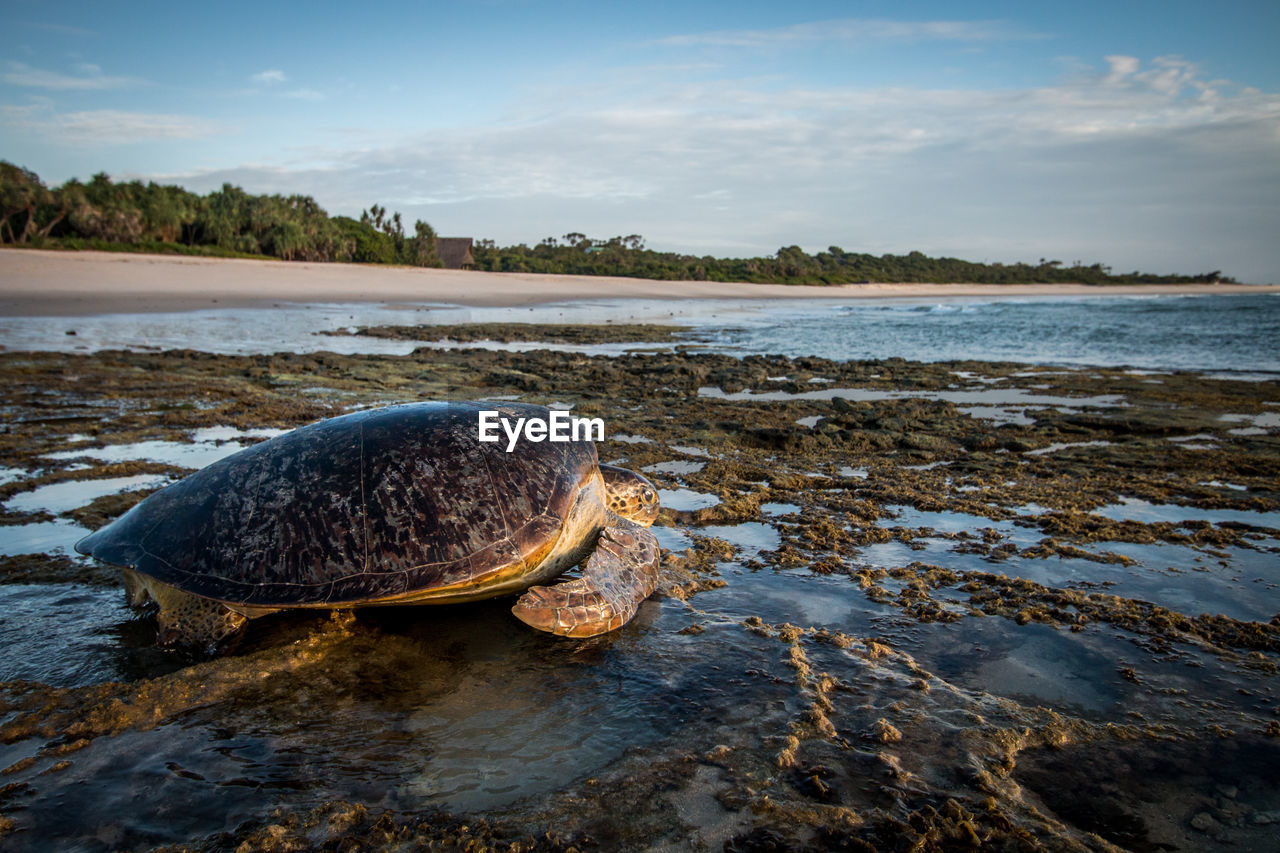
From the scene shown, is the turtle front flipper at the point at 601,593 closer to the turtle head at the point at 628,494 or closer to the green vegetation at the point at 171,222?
the turtle head at the point at 628,494

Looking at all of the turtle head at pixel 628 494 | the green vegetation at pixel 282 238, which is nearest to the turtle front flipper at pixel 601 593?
the turtle head at pixel 628 494

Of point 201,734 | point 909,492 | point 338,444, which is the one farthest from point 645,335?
point 201,734

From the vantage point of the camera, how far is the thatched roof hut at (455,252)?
6038cm

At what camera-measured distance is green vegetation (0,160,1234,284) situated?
34.5 m

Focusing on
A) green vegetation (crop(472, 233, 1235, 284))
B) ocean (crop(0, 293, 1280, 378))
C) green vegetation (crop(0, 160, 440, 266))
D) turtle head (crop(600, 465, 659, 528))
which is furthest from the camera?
green vegetation (crop(472, 233, 1235, 284))

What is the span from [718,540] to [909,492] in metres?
1.85

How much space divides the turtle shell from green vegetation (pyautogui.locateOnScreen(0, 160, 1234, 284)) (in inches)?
1515

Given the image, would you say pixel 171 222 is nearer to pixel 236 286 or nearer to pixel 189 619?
pixel 236 286

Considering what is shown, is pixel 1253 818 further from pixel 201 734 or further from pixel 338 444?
pixel 338 444

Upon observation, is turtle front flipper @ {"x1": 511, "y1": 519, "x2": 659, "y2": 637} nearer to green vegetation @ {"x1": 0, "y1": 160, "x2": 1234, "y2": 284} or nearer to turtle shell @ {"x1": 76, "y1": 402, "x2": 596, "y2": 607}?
turtle shell @ {"x1": 76, "y1": 402, "x2": 596, "y2": 607}

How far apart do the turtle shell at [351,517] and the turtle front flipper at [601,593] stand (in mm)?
222

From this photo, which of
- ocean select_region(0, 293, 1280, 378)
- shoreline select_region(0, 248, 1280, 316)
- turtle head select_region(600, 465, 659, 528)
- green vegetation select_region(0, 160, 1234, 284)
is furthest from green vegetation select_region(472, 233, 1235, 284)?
turtle head select_region(600, 465, 659, 528)

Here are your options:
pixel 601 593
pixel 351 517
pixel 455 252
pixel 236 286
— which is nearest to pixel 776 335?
pixel 601 593

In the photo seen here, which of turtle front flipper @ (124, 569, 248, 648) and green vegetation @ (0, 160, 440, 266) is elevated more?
green vegetation @ (0, 160, 440, 266)
